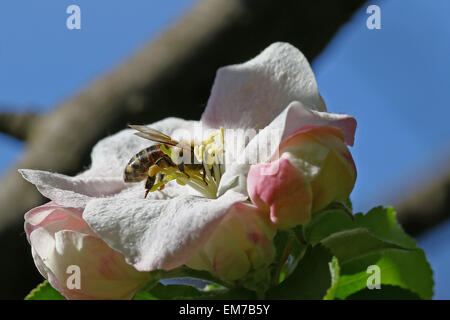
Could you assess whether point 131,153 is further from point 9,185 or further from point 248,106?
point 9,185

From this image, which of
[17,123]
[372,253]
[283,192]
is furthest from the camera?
[17,123]

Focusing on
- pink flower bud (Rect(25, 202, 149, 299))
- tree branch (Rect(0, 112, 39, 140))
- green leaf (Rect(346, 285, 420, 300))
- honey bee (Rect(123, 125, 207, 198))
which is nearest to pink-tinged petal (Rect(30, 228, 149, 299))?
pink flower bud (Rect(25, 202, 149, 299))

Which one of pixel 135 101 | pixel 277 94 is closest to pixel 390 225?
pixel 277 94

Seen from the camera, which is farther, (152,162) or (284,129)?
(152,162)

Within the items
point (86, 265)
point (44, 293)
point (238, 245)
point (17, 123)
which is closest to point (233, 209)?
point (238, 245)

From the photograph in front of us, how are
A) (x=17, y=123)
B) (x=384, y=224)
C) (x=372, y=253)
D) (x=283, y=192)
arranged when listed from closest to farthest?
(x=283, y=192), (x=372, y=253), (x=384, y=224), (x=17, y=123)

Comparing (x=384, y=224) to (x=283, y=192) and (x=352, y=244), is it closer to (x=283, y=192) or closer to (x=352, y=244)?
(x=352, y=244)

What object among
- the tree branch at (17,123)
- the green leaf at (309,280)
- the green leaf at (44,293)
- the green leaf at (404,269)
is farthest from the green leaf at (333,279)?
the tree branch at (17,123)

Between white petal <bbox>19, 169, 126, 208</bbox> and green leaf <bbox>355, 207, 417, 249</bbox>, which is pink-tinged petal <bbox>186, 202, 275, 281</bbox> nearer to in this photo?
white petal <bbox>19, 169, 126, 208</bbox>
